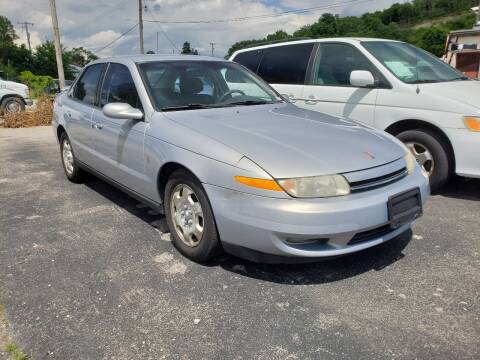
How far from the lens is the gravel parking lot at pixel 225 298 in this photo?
2361 mm

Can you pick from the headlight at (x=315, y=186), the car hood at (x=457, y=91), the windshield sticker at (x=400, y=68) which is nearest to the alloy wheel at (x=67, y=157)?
the headlight at (x=315, y=186)

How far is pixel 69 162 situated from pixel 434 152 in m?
4.32

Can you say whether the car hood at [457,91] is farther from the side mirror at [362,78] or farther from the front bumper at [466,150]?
the side mirror at [362,78]

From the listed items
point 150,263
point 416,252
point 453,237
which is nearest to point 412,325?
point 416,252

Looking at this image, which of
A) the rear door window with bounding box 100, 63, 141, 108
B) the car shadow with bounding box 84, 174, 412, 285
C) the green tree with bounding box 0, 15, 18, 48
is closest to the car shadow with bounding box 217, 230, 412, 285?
the car shadow with bounding box 84, 174, 412, 285

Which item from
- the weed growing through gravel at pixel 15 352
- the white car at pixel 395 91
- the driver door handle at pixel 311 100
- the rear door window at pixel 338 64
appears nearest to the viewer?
the weed growing through gravel at pixel 15 352

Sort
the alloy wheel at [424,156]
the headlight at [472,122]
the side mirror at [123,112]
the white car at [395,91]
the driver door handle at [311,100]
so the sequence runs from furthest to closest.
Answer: the driver door handle at [311,100] < the alloy wheel at [424,156] < the white car at [395,91] < the headlight at [472,122] < the side mirror at [123,112]

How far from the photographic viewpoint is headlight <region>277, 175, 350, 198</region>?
8.70ft

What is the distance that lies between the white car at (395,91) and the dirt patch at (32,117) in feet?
26.3

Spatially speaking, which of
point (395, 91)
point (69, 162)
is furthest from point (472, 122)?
point (69, 162)

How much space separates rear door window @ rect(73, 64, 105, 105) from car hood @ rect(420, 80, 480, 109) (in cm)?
352

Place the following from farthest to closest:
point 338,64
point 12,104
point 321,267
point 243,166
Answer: point 12,104
point 338,64
point 321,267
point 243,166

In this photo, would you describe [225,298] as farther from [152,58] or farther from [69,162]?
[69,162]

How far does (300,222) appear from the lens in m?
2.62
